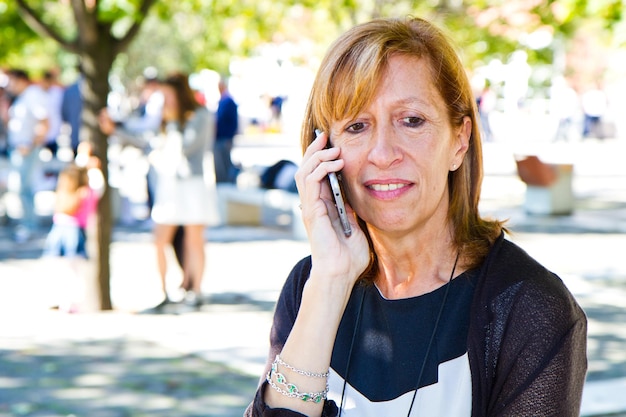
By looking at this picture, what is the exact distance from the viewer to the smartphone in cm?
250

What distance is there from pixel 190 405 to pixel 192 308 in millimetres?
2999

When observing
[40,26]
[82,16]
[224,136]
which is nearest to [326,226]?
[82,16]

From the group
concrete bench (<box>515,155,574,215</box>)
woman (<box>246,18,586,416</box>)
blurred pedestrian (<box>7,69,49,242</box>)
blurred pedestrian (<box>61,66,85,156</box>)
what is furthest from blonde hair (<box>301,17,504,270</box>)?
concrete bench (<box>515,155,574,215</box>)

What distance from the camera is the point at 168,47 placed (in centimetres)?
4516

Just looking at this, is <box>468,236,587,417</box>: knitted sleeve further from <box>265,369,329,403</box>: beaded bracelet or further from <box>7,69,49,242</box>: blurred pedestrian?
<box>7,69,49,242</box>: blurred pedestrian

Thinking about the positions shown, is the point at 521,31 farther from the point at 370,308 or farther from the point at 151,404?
the point at 370,308

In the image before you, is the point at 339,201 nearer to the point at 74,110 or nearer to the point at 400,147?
the point at 400,147

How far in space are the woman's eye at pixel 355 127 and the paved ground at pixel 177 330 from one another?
38.6 inches

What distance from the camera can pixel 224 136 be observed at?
750 inches

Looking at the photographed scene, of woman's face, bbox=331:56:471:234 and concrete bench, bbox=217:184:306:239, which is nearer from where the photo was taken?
woman's face, bbox=331:56:471:234

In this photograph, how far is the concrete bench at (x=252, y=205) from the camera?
1523 centimetres

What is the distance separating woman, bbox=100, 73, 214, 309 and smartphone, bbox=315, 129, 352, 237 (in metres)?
6.73

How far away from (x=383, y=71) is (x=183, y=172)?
6.96m

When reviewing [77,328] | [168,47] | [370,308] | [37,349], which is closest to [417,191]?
[370,308]
